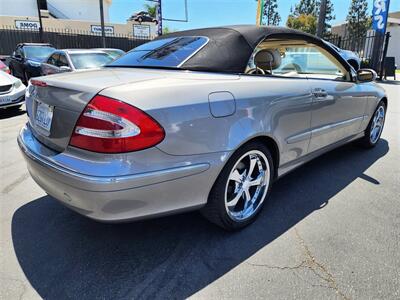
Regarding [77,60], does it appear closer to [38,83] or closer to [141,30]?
[38,83]

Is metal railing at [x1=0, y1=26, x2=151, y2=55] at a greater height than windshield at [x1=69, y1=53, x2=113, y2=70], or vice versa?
metal railing at [x1=0, y1=26, x2=151, y2=55]

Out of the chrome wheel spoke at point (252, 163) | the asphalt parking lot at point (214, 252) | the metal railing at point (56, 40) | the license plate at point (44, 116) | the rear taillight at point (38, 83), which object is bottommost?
the asphalt parking lot at point (214, 252)

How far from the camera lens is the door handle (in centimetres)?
306

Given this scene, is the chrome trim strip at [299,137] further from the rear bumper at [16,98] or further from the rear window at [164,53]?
the rear bumper at [16,98]

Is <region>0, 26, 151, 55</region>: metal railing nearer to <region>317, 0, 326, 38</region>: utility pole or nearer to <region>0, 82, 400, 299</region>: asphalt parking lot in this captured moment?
<region>317, 0, 326, 38</region>: utility pole

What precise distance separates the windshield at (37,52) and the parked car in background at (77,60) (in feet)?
11.1

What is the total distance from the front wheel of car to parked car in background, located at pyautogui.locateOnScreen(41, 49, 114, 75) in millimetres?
6246

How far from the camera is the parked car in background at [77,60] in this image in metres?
8.05

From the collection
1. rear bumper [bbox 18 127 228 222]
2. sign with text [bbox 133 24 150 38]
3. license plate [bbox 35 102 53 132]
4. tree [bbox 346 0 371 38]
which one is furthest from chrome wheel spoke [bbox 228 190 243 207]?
tree [bbox 346 0 371 38]

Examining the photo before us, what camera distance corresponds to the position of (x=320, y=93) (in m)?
3.13

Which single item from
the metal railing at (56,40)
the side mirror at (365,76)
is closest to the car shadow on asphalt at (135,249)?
the side mirror at (365,76)

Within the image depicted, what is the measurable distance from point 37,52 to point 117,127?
11988mm

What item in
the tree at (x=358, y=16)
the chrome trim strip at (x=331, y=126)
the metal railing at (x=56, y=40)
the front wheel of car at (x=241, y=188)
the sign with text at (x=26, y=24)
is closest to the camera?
the front wheel of car at (x=241, y=188)

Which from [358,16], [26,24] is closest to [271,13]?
[358,16]
